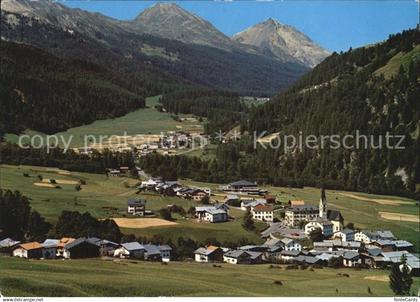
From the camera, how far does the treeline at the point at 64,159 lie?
9000 centimetres

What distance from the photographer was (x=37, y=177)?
77.8 metres

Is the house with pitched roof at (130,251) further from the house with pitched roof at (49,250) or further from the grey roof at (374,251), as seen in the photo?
the grey roof at (374,251)

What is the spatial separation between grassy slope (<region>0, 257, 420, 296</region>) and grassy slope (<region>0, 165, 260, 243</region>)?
11373 millimetres

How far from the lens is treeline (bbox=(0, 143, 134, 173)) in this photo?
295 ft

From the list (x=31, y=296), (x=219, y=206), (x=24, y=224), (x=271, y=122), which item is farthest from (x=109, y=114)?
(x=31, y=296)

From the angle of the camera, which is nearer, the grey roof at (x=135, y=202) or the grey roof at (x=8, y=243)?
the grey roof at (x=8, y=243)

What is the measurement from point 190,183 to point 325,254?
37866 mm

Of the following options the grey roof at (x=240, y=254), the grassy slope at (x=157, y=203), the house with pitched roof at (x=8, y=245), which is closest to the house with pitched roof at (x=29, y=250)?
the house with pitched roof at (x=8, y=245)

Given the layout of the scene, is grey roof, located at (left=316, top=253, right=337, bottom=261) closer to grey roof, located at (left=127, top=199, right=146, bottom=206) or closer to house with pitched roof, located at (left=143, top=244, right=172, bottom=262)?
house with pitched roof, located at (left=143, top=244, right=172, bottom=262)

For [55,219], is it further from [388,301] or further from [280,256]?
[388,301]

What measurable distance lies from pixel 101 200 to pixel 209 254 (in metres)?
22.5

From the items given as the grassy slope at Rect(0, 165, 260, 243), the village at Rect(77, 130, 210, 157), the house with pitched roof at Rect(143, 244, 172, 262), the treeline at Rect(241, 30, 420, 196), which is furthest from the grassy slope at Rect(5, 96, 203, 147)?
the house with pitched roof at Rect(143, 244, 172, 262)

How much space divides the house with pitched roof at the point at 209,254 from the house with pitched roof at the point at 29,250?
11.8 meters

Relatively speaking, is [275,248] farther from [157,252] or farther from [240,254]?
[157,252]
